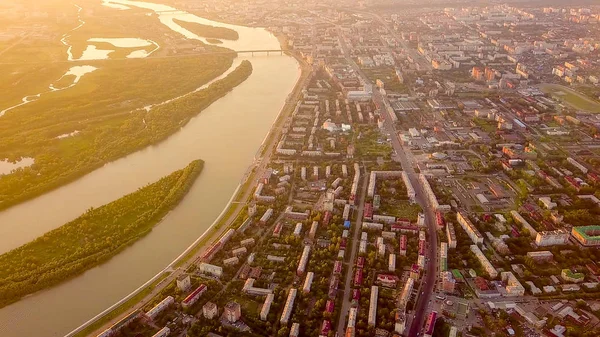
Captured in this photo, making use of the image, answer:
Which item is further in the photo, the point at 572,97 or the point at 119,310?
the point at 572,97

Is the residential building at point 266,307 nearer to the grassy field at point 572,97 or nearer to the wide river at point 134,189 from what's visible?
the wide river at point 134,189

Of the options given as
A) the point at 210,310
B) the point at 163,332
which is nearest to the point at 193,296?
the point at 210,310

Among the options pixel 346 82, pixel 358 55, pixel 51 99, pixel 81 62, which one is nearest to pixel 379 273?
pixel 346 82

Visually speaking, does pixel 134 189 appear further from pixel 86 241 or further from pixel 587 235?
pixel 587 235

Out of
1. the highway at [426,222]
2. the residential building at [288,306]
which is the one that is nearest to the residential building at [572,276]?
the highway at [426,222]

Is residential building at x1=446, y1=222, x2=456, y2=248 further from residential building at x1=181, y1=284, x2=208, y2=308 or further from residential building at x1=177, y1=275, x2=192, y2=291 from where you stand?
residential building at x1=177, y1=275, x2=192, y2=291

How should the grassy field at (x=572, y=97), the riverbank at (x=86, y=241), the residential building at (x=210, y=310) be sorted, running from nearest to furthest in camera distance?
the residential building at (x=210, y=310) < the riverbank at (x=86, y=241) < the grassy field at (x=572, y=97)
